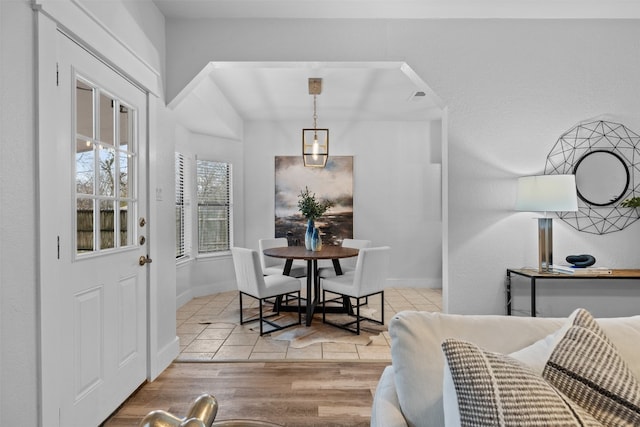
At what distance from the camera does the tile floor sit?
2.98 m

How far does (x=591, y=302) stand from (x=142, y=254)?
332cm

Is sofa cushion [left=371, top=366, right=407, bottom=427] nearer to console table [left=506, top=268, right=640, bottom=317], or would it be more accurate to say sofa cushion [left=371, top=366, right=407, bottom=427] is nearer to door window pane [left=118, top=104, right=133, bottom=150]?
console table [left=506, top=268, right=640, bottom=317]

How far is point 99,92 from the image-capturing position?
202 centimetres

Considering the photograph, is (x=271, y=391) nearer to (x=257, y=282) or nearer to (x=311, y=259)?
(x=257, y=282)

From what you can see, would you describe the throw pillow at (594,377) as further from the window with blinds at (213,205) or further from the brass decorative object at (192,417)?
the window with blinds at (213,205)

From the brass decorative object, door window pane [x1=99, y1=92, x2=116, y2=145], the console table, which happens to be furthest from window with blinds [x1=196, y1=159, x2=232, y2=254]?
the brass decorative object

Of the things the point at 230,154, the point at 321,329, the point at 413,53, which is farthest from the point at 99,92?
the point at 230,154

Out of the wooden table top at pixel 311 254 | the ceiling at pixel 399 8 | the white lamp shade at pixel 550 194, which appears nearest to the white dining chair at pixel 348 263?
the wooden table top at pixel 311 254

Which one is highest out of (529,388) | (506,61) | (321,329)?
(506,61)

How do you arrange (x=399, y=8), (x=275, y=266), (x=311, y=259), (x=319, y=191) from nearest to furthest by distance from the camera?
(x=399, y=8) → (x=311, y=259) → (x=275, y=266) → (x=319, y=191)

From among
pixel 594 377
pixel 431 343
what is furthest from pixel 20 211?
pixel 594 377

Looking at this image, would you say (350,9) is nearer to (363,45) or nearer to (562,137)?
(363,45)

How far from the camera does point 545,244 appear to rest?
8.66ft

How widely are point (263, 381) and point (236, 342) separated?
82 cm
